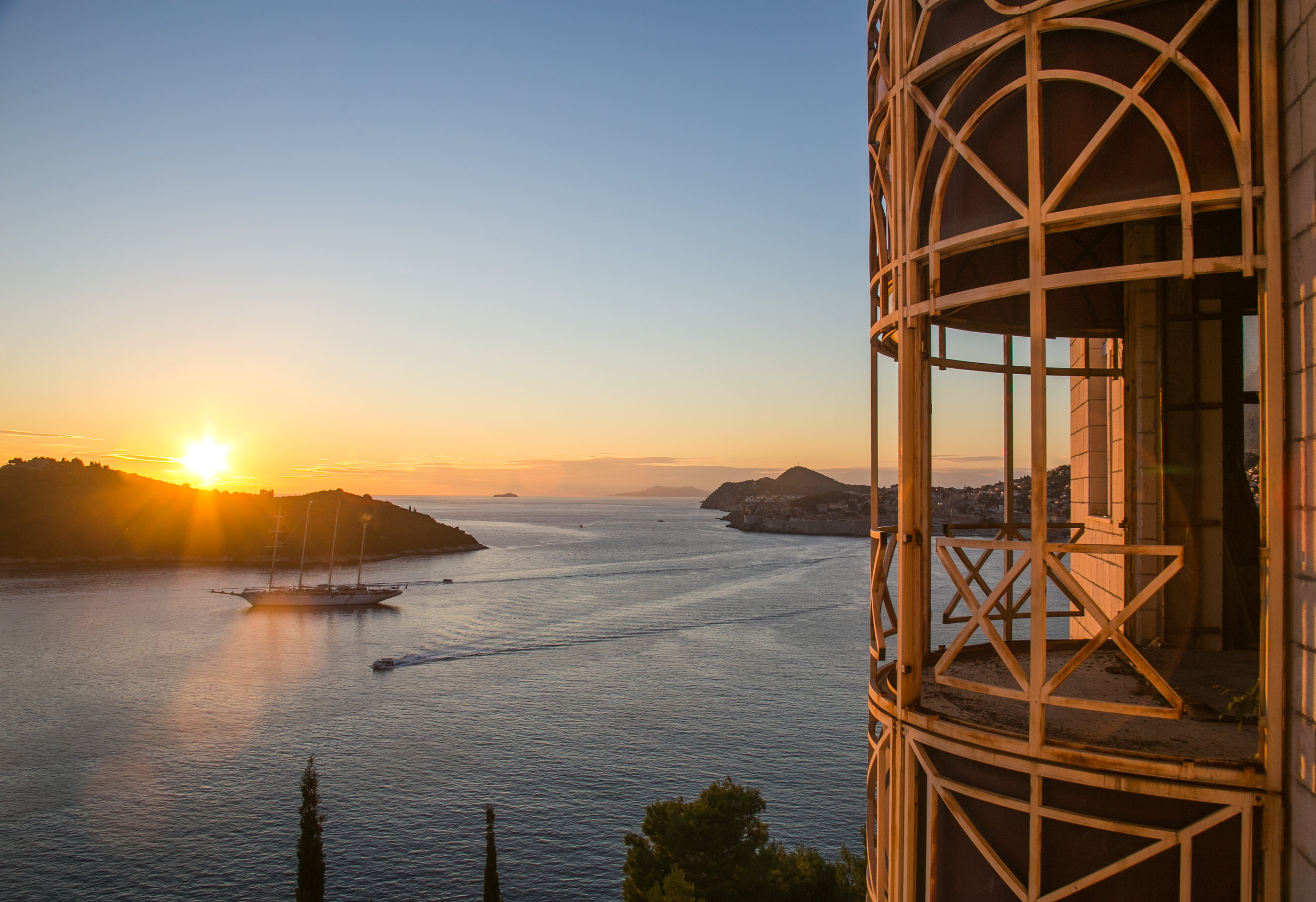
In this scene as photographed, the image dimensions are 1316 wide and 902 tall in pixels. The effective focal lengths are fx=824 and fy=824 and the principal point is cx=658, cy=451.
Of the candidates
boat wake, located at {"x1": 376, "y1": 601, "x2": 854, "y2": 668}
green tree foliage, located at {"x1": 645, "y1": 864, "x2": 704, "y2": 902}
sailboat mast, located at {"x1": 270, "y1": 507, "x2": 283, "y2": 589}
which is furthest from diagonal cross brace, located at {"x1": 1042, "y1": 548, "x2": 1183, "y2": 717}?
sailboat mast, located at {"x1": 270, "y1": 507, "x2": 283, "y2": 589}

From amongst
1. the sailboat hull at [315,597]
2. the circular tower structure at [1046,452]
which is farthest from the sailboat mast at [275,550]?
the circular tower structure at [1046,452]

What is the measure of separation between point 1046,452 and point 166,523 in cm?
17008

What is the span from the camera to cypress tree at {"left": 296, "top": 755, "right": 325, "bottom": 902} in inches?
978

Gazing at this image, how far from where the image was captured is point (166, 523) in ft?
486

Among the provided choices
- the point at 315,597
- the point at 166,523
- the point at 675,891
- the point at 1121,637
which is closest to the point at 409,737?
the point at 675,891

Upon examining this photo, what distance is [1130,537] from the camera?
9.38 metres

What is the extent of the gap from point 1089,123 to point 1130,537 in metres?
5.60

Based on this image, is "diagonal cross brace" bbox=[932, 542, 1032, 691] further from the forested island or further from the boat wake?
the forested island

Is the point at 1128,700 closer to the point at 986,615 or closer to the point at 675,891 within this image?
the point at 986,615

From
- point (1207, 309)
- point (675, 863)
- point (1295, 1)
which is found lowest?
point (675, 863)

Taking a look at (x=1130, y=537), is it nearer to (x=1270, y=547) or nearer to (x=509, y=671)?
(x=1270, y=547)

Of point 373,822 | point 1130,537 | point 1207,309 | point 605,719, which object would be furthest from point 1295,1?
point 605,719

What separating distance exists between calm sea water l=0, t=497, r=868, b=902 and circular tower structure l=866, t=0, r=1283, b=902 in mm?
26166

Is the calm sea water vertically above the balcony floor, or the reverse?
the balcony floor
